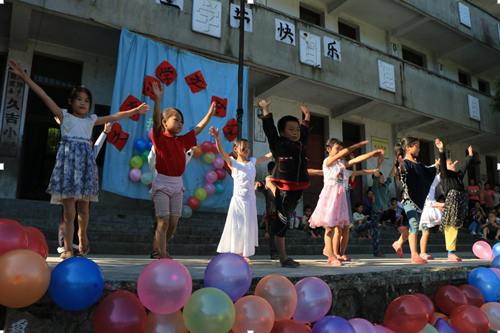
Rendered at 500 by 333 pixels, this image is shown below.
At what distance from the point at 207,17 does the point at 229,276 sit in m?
7.92

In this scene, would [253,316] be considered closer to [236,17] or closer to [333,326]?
[333,326]

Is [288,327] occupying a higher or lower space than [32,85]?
lower

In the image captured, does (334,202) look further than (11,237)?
Yes

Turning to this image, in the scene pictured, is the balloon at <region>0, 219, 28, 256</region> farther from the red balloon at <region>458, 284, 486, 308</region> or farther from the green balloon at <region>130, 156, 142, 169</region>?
the green balloon at <region>130, 156, 142, 169</region>

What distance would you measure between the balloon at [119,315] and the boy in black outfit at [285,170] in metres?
2.11

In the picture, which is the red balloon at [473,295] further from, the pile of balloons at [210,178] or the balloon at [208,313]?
the pile of balloons at [210,178]

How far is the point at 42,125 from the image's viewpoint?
859 centimetres

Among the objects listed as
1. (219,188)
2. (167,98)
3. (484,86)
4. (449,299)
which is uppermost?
(484,86)

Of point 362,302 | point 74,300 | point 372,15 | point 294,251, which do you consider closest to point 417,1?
point 372,15

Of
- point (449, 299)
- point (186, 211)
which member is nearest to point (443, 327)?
point (449, 299)

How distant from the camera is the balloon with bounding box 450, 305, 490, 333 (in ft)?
8.27

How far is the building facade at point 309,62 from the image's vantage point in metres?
7.80

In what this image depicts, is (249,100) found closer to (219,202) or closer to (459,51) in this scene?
(219,202)

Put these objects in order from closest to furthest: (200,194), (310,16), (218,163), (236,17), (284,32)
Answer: (200,194) → (218,163) → (236,17) → (284,32) → (310,16)
